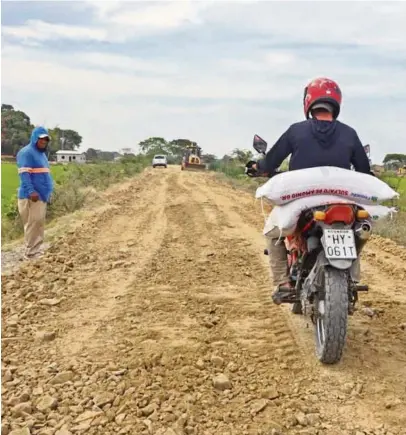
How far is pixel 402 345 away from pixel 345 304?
37.8 inches

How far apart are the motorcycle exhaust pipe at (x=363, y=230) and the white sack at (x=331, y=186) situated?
0.18 m

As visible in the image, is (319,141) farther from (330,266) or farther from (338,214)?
(330,266)

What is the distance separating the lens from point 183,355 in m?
4.55

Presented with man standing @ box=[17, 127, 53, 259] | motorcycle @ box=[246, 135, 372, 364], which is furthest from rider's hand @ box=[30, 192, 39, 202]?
motorcycle @ box=[246, 135, 372, 364]

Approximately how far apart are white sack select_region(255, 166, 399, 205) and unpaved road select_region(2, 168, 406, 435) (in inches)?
43.6

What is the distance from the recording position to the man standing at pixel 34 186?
9.05 meters

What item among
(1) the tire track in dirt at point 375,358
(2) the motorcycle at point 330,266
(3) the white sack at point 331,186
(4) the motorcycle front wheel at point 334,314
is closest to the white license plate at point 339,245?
(2) the motorcycle at point 330,266

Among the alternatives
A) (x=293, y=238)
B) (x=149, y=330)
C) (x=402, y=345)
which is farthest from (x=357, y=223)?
(x=149, y=330)

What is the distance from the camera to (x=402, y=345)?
16.2 ft

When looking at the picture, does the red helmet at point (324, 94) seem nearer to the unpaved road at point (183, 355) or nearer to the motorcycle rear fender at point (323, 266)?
the motorcycle rear fender at point (323, 266)

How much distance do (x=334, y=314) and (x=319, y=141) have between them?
1.30 m

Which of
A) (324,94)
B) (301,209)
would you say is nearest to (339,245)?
(301,209)

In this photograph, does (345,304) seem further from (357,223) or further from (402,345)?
(402,345)

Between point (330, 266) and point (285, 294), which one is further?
point (285, 294)
